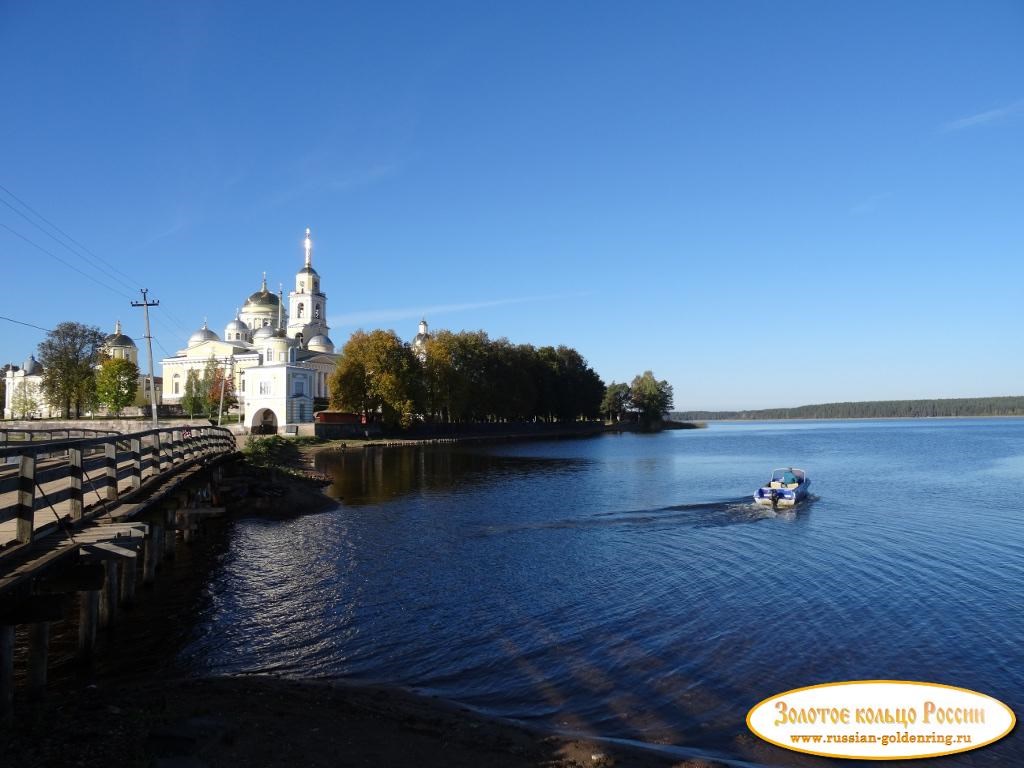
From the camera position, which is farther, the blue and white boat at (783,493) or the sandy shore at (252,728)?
the blue and white boat at (783,493)

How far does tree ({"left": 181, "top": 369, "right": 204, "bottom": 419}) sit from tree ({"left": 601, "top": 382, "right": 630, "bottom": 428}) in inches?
3494

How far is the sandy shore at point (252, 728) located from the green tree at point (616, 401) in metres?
153

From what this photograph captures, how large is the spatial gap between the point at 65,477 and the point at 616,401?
15876 centimetres

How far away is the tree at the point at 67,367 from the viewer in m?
92.2

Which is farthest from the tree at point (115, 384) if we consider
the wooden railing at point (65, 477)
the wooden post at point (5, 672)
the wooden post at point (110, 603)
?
the wooden post at point (5, 672)

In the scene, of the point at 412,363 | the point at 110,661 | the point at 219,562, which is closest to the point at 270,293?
the point at 412,363

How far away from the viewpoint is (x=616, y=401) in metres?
170

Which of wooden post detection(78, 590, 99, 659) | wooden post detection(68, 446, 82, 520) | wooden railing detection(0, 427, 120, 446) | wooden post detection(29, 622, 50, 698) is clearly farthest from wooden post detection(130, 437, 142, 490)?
wooden railing detection(0, 427, 120, 446)

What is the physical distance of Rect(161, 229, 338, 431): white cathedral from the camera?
87312mm

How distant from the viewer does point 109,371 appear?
302 feet

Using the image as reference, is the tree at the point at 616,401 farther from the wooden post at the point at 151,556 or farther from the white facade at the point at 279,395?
the wooden post at the point at 151,556

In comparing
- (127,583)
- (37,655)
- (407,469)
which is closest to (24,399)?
(407,469)

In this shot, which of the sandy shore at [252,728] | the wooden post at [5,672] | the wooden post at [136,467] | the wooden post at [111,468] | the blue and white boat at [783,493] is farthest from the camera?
the blue and white boat at [783,493]

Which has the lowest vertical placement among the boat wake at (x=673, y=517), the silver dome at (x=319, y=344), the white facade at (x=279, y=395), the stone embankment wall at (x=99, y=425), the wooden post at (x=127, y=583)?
the boat wake at (x=673, y=517)
